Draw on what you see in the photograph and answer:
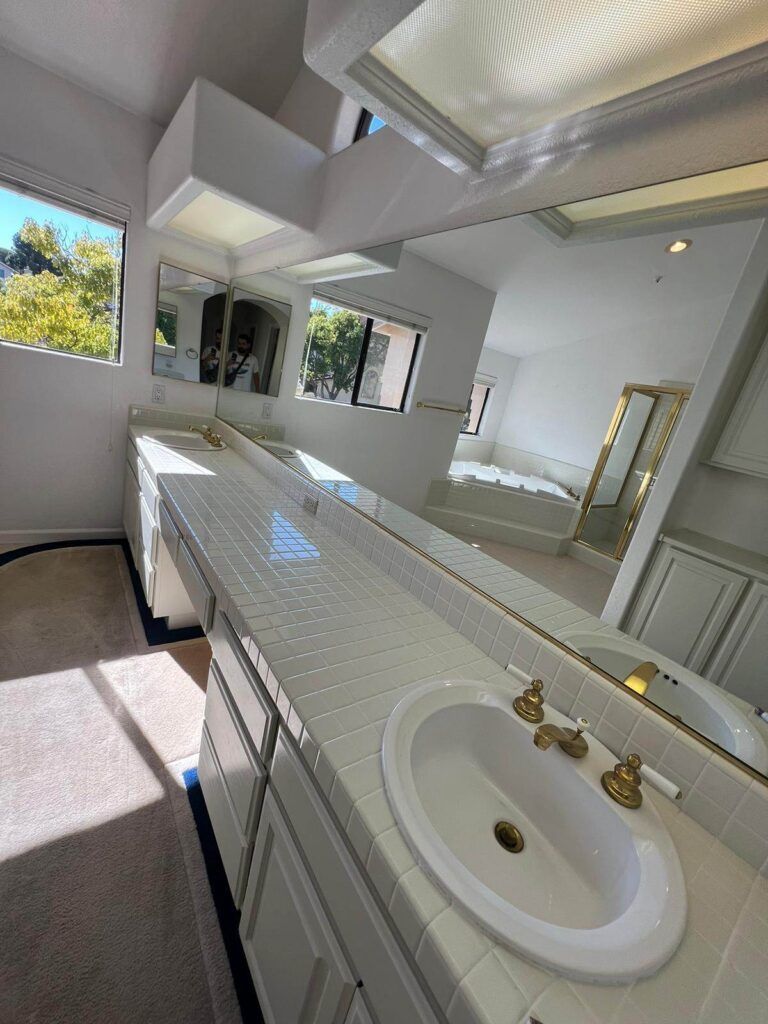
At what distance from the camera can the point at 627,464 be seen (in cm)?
80

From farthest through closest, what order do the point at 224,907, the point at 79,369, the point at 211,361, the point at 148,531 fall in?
the point at 211,361 < the point at 79,369 < the point at 148,531 < the point at 224,907

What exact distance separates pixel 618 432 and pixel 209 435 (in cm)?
254

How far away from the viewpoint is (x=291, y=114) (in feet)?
7.46

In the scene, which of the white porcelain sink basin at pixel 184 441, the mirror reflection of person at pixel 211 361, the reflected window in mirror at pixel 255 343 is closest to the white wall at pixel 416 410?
the reflected window in mirror at pixel 255 343

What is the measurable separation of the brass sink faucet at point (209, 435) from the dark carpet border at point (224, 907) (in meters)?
1.86

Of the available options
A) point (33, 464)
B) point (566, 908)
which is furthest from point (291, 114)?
point (566, 908)

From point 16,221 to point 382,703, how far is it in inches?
126

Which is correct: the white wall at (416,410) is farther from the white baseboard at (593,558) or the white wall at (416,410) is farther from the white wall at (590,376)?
the white baseboard at (593,558)

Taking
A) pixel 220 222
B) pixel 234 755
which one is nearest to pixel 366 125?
pixel 220 222

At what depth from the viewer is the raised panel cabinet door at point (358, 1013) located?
59 cm

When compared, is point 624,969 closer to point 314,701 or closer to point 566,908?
point 566,908

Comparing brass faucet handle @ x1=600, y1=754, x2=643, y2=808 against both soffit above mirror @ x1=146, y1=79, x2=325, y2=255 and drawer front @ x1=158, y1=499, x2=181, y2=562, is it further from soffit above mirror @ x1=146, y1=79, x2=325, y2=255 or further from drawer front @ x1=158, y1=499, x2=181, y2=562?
soffit above mirror @ x1=146, y1=79, x2=325, y2=255

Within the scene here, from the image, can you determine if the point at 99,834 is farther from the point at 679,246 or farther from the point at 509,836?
the point at 679,246

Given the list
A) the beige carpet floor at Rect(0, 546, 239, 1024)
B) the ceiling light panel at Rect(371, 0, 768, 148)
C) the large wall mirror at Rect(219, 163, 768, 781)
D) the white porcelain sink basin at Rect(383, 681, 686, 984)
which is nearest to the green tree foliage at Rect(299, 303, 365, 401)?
the large wall mirror at Rect(219, 163, 768, 781)
